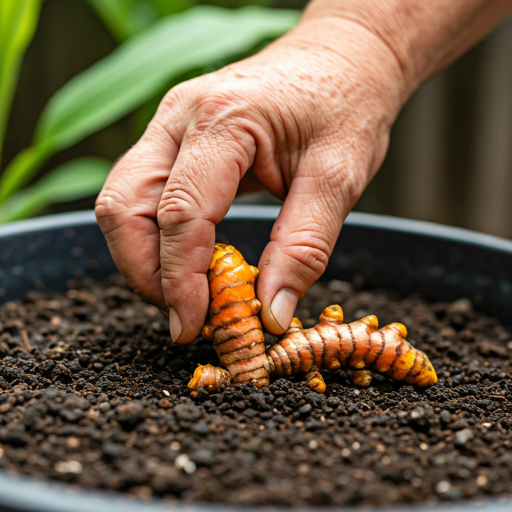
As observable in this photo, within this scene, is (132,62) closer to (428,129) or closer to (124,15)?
(124,15)

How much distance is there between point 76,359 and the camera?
914 mm

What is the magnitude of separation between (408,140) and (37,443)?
2527mm

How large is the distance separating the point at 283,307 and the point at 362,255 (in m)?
0.59

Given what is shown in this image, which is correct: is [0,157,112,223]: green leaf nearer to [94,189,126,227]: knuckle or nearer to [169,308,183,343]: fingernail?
[94,189,126,227]: knuckle

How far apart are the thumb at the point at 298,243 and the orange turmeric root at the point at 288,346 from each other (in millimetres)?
28

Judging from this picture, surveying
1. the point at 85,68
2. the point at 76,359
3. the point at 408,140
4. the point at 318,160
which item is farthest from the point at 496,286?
the point at 85,68

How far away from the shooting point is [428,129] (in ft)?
8.99

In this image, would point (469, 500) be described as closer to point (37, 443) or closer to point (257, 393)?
point (257, 393)

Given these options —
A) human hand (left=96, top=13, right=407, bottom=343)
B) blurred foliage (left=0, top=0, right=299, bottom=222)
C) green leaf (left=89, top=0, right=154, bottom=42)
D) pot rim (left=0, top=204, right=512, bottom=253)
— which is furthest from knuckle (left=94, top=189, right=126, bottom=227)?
green leaf (left=89, top=0, right=154, bottom=42)

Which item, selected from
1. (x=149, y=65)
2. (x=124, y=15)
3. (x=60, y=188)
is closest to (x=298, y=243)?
(x=149, y=65)

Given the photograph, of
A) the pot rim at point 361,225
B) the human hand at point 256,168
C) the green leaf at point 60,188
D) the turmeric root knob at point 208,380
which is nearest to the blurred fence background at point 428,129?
the green leaf at point 60,188

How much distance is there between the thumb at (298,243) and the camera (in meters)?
0.89

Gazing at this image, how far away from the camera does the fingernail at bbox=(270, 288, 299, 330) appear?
88 centimetres

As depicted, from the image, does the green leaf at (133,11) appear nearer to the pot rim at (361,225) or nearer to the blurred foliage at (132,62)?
the blurred foliage at (132,62)
